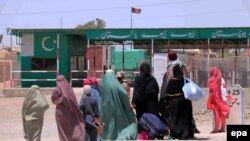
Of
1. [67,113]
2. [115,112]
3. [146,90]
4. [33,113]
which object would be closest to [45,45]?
[33,113]

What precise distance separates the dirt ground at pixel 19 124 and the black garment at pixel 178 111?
2.08 feet

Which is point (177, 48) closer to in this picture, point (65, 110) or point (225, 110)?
point (225, 110)

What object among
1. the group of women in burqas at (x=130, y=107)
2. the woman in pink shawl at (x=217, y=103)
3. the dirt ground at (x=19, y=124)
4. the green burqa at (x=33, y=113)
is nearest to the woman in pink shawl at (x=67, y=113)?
the group of women in burqas at (x=130, y=107)

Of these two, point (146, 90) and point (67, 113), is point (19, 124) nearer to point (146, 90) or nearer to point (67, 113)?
point (146, 90)

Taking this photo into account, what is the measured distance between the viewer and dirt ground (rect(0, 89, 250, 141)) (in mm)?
13222

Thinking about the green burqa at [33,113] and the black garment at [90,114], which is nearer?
the black garment at [90,114]

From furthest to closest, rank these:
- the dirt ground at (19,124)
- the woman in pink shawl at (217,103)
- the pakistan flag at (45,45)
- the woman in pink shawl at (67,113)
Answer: the pakistan flag at (45,45)
the woman in pink shawl at (217,103)
the dirt ground at (19,124)
the woman in pink shawl at (67,113)

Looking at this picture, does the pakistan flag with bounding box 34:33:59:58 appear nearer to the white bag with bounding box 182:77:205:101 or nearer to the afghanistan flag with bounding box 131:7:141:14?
the afghanistan flag with bounding box 131:7:141:14

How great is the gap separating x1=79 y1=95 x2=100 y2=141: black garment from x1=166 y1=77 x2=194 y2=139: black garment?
5.10ft

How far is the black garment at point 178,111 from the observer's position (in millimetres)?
11367

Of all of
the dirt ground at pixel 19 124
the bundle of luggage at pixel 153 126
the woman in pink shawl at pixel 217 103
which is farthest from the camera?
the woman in pink shawl at pixel 217 103

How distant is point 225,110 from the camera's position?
13.3 m

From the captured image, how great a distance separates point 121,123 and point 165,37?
2031cm

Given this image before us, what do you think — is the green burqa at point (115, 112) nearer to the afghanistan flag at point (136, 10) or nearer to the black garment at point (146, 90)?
the black garment at point (146, 90)
